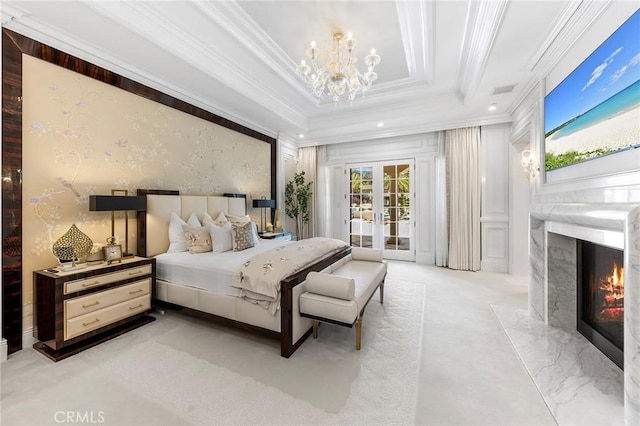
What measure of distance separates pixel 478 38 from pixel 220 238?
12.3ft

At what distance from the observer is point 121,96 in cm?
304

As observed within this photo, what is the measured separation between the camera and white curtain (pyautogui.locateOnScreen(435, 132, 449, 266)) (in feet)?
17.3

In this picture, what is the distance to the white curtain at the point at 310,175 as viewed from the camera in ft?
21.5

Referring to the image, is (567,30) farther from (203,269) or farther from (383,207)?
(203,269)

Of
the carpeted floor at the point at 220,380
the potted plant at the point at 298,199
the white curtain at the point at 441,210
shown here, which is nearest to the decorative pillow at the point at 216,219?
the carpeted floor at the point at 220,380

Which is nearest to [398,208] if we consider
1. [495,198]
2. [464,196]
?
[464,196]

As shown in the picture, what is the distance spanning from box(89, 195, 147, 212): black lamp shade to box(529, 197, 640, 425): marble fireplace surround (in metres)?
4.03

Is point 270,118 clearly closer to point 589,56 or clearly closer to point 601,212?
point 589,56

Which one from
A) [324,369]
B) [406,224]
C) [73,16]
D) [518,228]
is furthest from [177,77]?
[518,228]

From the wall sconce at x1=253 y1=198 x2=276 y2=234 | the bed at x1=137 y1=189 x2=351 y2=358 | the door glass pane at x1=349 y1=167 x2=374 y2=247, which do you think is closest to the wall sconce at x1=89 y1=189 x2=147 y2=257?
the bed at x1=137 y1=189 x2=351 y2=358

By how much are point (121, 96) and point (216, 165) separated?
156 cm

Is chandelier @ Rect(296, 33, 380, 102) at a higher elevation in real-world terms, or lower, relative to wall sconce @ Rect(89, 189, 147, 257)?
higher

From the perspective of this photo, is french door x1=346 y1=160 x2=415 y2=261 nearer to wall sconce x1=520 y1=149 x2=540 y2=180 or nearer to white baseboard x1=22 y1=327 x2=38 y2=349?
wall sconce x1=520 y1=149 x2=540 y2=180

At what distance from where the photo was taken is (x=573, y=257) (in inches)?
103
